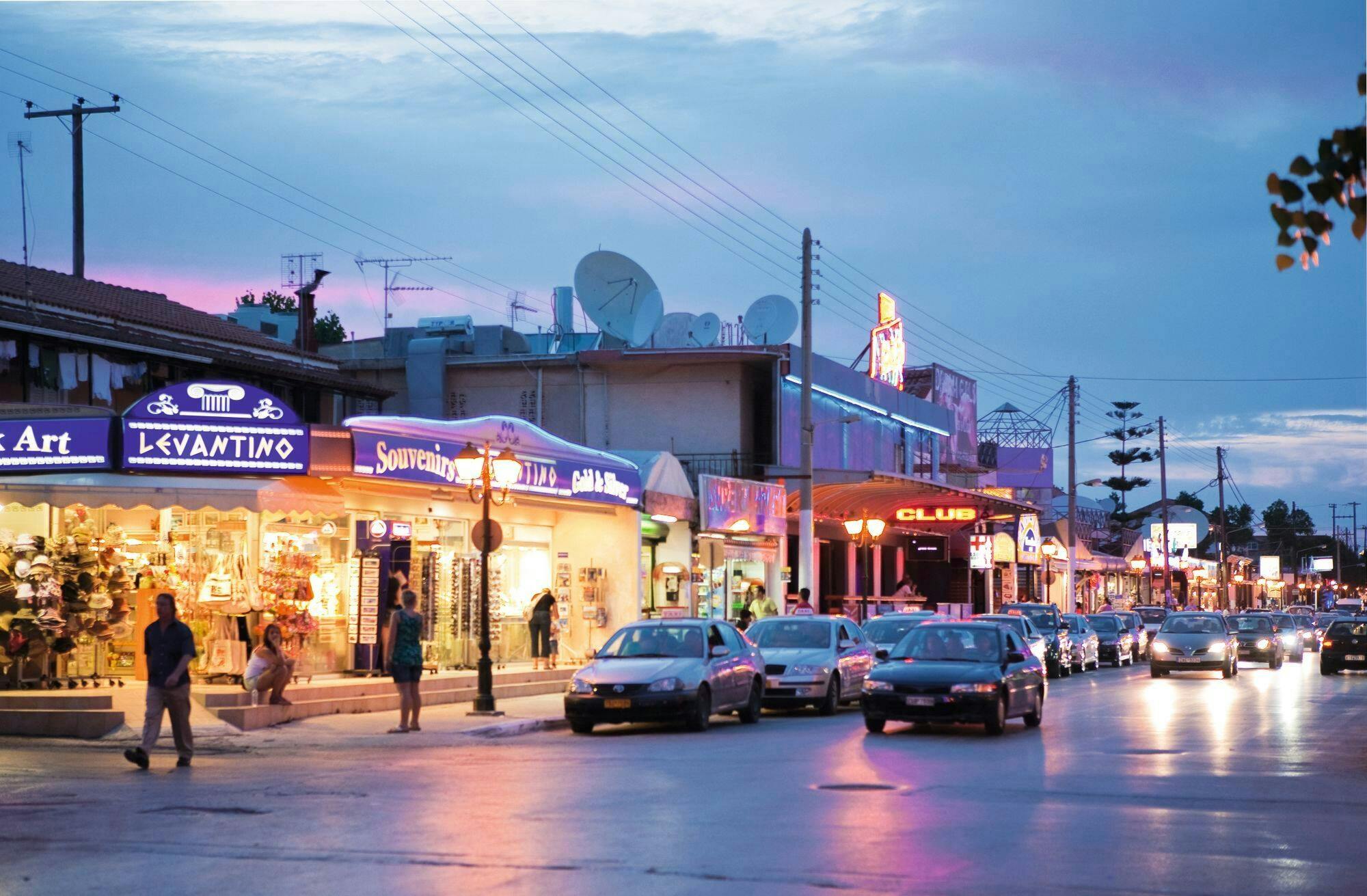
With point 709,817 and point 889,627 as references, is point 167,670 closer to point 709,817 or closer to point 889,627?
point 709,817

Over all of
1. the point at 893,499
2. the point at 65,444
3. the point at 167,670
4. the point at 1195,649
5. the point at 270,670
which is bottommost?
the point at 1195,649

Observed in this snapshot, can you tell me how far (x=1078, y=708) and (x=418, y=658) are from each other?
12178 mm

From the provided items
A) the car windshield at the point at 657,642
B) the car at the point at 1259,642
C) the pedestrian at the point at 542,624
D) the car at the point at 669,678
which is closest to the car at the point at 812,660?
the car at the point at 669,678

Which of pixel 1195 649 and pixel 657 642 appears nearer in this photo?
pixel 657 642

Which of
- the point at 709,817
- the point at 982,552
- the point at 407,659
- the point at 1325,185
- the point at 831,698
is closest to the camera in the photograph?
the point at 1325,185

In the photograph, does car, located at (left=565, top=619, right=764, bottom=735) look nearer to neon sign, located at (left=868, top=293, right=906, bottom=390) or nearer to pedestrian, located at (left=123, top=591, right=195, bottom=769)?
pedestrian, located at (left=123, top=591, right=195, bottom=769)

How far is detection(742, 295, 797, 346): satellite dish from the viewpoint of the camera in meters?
48.3

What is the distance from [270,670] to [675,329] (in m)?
28.1

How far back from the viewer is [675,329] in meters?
49.8

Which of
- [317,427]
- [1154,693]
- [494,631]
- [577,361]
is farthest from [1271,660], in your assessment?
[317,427]

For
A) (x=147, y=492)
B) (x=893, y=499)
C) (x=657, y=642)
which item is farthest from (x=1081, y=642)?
(x=147, y=492)

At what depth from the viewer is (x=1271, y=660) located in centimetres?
4834

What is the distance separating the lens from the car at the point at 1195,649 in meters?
41.3

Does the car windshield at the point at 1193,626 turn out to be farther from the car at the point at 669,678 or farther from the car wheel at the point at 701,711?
the car wheel at the point at 701,711
